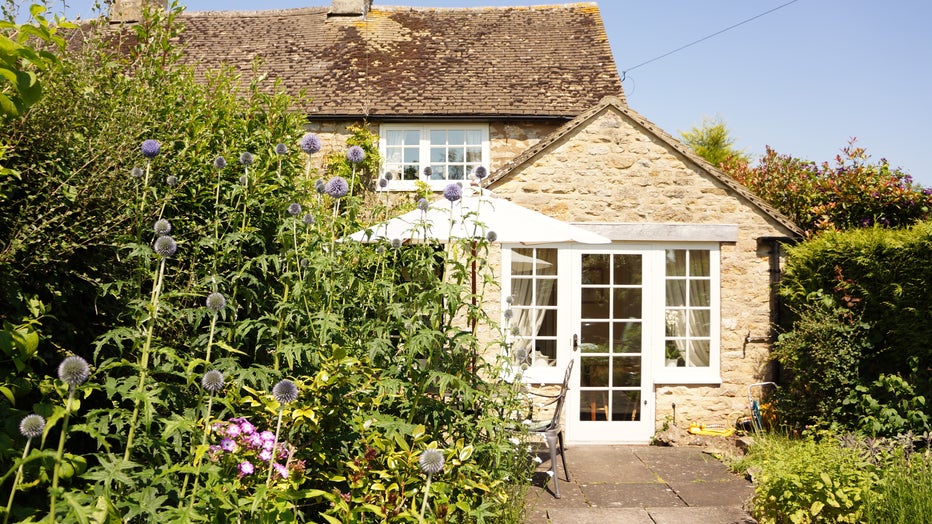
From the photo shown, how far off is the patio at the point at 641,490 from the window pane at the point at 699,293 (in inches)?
74.0

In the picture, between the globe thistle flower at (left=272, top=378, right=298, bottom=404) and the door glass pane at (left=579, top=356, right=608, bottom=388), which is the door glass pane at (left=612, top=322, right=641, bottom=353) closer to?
the door glass pane at (left=579, top=356, right=608, bottom=388)

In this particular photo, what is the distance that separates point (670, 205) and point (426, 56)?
699 cm

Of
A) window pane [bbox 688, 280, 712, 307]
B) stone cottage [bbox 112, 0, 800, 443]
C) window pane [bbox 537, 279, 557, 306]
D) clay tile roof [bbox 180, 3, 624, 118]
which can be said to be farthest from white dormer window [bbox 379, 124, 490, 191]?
window pane [bbox 688, 280, 712, 307]

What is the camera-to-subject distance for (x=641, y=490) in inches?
266

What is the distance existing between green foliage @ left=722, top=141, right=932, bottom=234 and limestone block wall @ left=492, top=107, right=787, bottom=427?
1063mm

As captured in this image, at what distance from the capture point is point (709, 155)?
71.3 feet

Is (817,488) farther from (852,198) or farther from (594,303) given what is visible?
(852,198)

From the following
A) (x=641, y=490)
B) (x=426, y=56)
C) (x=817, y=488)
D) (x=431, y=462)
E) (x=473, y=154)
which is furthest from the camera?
(x=426, y=56)

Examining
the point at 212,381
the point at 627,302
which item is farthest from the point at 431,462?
the point at 627,302

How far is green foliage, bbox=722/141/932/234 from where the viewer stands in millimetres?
9203

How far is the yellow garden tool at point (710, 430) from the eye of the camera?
8781 mm

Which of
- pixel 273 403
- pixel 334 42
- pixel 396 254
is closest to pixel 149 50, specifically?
pixel 396 254

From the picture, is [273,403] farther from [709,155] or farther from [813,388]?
[709,155]

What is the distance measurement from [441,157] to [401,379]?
9188 millimetres
